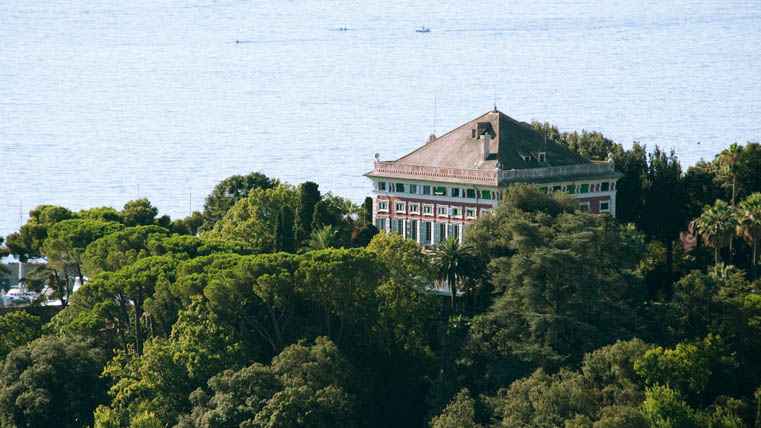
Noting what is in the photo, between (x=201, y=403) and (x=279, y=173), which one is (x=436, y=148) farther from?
(x=279, y=173)

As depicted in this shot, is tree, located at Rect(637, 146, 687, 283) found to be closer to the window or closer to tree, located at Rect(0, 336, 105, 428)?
the window

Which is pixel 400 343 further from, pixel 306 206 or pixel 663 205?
pixel 663 205

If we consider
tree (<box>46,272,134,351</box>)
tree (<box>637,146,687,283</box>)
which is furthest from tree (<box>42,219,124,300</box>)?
tree (<box>637,146,687,283</box>)

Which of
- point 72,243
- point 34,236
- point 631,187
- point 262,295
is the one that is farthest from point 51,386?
point 631,187

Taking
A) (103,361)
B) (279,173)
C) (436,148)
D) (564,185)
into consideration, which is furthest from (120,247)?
(279,173)

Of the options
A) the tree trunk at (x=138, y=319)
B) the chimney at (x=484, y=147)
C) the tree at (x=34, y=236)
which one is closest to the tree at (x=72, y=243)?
the tree at (x=34, y=236)

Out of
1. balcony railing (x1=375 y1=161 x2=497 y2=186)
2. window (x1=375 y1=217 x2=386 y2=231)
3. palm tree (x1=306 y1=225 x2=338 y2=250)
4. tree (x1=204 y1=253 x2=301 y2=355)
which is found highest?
balcony railing (x1=375 y1=161 x2=497 y2=186)
